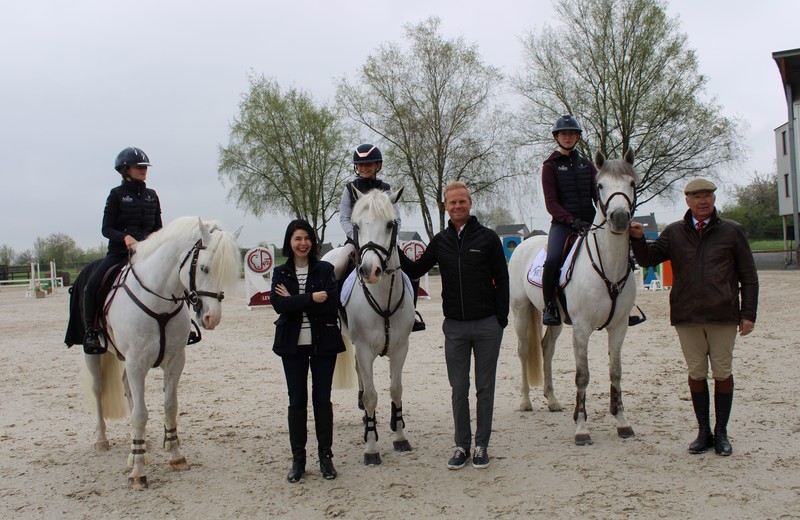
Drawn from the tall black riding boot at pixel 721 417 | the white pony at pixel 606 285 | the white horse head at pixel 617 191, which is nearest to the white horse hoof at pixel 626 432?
the white pony at pixel 606 285

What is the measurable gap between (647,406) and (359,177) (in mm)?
3603

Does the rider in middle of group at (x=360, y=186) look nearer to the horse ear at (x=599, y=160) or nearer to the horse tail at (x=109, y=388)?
the horse ear at (x=599, y=160)

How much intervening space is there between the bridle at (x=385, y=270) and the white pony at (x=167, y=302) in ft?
2.92

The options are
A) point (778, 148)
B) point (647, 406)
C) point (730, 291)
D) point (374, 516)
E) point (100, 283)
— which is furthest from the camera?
point (778, 148)

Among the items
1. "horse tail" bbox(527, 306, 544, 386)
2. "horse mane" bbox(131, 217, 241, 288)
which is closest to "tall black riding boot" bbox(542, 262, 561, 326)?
"horse tail" bbox(527, 306, 544, 386)

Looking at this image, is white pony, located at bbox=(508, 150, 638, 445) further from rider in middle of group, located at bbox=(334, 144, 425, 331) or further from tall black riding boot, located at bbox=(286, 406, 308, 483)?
tall black riding boot, located at bbox=(286, 406, 308, 483)

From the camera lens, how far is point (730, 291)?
13.7 feet

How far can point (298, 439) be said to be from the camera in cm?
418

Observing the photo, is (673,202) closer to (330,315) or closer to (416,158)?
(416,158)

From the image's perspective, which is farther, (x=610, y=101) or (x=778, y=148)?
(x=778, y=148)

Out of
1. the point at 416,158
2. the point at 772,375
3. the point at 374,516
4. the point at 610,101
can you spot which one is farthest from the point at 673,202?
the point at 374,516

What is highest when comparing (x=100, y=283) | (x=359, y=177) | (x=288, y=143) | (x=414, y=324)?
(x=288, y=143)

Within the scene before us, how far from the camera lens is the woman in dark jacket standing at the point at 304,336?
410cm

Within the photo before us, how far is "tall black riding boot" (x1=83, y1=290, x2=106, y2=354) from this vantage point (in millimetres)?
4641
